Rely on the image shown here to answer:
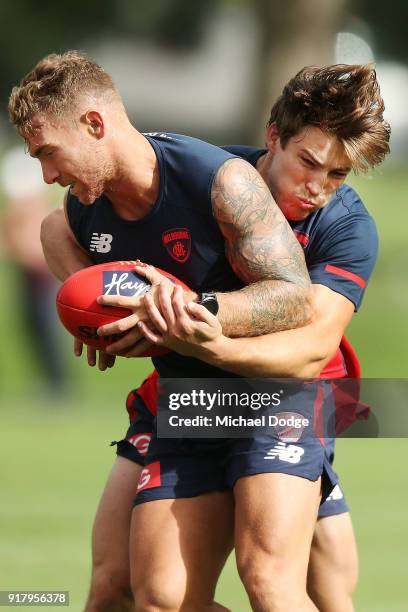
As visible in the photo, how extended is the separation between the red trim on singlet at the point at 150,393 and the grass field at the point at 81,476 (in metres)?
1.57

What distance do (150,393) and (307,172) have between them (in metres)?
1.28

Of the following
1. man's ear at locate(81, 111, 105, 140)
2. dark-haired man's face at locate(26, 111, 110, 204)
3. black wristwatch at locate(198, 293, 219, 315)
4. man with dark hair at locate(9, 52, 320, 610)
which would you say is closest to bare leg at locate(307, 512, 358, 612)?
man with dark hair at locate(9, 52, 320, 610)

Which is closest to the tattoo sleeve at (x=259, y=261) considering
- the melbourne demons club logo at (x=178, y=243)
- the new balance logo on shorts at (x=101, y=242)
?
the melbourne demons club logo at (x=178, y=243)

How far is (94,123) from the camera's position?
5.30 meters

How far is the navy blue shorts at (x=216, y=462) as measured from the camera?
527 centimetres

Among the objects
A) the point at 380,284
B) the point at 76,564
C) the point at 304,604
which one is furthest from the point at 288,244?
the point at 380,284

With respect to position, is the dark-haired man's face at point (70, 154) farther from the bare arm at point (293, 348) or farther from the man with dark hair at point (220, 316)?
the bare arm at point (293, 348)

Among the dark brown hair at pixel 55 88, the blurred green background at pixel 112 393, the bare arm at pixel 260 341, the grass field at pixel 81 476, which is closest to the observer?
the bare arm at pixel 260 341

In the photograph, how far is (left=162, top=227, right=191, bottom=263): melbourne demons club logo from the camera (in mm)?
5348

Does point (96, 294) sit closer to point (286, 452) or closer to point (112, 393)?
point (286, 452)

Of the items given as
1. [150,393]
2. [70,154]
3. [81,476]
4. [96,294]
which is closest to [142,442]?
[150,393]

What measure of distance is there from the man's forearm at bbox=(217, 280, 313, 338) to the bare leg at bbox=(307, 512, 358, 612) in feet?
4.20

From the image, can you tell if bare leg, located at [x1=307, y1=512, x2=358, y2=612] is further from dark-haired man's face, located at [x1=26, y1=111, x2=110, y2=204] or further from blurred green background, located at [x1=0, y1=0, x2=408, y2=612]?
dark-haired man's face, located at [x1=26, y1=111, x2=110, y2=204]

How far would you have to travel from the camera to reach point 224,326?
199 inches
